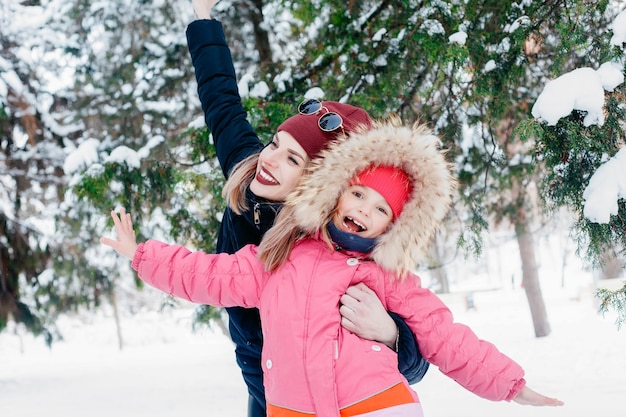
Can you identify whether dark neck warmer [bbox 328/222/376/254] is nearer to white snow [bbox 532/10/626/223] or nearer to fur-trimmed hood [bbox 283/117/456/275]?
fur-trimmed hood [bbox 283/117/456/275]

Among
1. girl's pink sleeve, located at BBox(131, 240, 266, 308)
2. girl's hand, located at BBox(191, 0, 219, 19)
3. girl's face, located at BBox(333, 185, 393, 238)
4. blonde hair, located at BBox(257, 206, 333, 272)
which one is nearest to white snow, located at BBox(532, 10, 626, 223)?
girl's face, located at BBox(333, 185, 393, 238)

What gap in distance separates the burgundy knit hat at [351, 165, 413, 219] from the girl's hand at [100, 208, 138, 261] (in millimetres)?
805

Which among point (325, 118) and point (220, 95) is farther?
point (220, 95)

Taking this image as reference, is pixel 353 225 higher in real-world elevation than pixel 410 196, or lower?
lower

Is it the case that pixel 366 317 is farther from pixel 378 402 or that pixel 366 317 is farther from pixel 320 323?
pixel 378 402

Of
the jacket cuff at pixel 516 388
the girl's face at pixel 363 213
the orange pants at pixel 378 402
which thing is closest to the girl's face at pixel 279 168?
the girl's face at pixel 363 213

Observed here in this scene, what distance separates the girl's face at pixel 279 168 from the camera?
6.97ft

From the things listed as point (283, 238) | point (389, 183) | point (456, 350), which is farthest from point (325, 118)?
point (456, 350)

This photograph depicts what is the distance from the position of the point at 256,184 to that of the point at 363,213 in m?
0.41

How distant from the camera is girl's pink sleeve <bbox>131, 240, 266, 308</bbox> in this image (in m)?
1.99

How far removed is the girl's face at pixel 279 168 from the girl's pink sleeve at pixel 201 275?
0.26 m

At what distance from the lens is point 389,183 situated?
2.02 meters

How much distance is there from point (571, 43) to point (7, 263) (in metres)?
7.92

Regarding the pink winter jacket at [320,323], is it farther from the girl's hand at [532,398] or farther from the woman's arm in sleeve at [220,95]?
the woman's arm in sleeve at [220,95]
